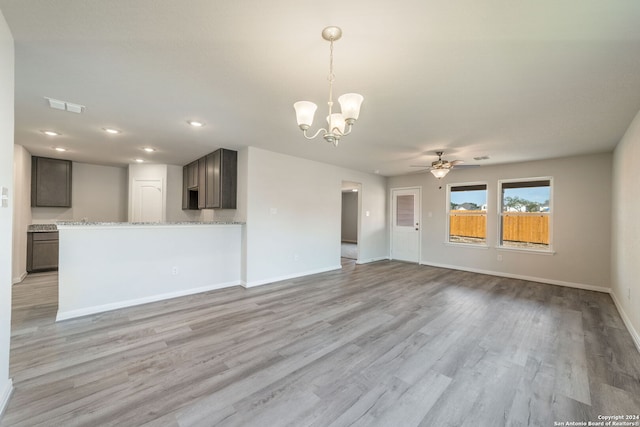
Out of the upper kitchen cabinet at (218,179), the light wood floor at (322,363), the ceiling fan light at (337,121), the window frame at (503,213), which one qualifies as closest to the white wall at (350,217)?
the window frame at (503,213)

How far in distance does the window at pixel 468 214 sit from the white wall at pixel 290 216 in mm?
2385

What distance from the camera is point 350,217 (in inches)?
470

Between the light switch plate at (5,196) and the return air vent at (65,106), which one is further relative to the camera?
the return air vent at (65,106)

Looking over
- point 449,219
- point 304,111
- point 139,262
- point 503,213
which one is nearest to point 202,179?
point 139,262

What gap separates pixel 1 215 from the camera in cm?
159

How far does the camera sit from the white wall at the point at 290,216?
4516mm

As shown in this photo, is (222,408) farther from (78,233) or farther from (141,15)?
(78,233)

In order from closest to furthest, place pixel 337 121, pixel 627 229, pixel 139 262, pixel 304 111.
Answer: pixel 304 111
pixel 337 121
pixel 627 229
pixel 139 262

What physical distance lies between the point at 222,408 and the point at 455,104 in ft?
10.8

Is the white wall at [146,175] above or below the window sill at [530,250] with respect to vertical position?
above

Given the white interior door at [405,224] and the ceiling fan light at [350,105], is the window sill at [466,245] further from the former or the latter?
the ceiling fan light at [350,105]

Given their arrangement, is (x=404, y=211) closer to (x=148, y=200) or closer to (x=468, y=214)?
(x=468, y=214)

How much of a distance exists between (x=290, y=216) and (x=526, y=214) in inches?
194

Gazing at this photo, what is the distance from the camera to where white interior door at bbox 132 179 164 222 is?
6227mm
